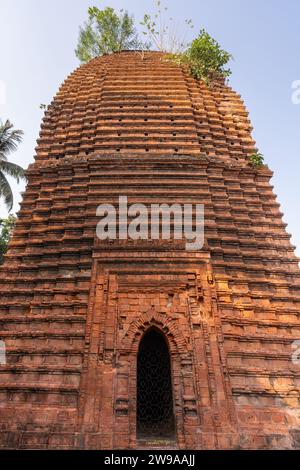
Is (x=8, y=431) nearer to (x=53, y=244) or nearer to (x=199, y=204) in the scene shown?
(x=53, y=244)

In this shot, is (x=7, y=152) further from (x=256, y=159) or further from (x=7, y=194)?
(x=256, y=159)

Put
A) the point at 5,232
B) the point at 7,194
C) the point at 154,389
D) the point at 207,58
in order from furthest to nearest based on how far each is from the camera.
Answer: the point at 5,232 < the point at 7,194 < the point at 207,58 < the point at 154,389

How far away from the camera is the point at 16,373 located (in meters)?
6.93

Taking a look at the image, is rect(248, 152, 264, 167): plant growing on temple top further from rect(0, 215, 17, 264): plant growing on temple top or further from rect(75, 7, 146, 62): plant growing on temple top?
rect(0, 215, 17, 264): plant growing on temple top

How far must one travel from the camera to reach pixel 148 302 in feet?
25.2

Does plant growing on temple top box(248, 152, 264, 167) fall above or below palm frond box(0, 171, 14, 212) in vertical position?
below

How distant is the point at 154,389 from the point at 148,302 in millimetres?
1830

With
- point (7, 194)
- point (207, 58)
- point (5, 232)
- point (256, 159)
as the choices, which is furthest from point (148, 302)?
point (5, 232)

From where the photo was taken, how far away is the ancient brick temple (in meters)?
6.42

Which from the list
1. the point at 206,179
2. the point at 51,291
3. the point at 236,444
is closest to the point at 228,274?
the point at 206,179

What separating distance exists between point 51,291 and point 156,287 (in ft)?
7.80

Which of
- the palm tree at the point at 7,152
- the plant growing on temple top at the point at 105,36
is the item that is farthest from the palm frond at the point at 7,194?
the plant growing on temple top at the point at 105,36

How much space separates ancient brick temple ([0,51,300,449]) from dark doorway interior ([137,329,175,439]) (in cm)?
3

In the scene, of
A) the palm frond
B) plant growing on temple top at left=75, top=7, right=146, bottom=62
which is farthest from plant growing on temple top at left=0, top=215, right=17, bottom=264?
plant growing on temple top at left=75, top=7, right=146, bottom=62
